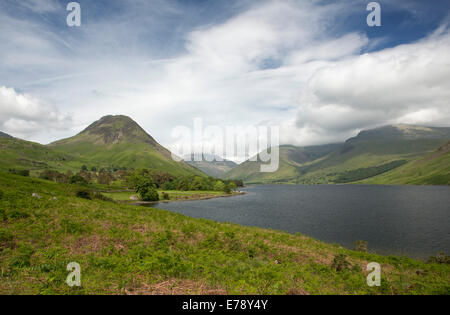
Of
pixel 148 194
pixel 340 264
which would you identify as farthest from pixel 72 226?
pixel 148 194

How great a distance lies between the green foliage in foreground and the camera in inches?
421

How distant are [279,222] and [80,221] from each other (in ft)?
236

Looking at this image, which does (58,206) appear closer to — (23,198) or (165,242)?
(23,198)

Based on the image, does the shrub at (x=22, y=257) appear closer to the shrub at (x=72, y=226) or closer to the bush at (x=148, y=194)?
the shrub at (x=72, y=226)

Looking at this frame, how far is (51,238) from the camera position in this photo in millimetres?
17969

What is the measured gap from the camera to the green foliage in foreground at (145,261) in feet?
35.1

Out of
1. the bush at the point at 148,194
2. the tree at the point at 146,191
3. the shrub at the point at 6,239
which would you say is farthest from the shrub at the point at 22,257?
the tree at the point at 146,191

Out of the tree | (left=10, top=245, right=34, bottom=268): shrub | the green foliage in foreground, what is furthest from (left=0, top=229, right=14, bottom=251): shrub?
the tree

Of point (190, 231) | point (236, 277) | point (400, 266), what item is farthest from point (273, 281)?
point (400, 266)

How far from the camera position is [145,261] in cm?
1349

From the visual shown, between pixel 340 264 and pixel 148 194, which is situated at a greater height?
pixel 340 264

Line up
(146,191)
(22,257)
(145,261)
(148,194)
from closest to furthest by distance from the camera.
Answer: (145,261) < (22,257) < (148,194) < (146,191)

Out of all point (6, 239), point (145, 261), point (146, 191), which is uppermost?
point (6, 239)

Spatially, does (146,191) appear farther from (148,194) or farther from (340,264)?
(340,264)
